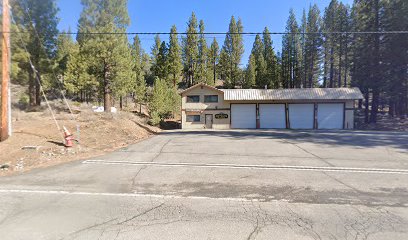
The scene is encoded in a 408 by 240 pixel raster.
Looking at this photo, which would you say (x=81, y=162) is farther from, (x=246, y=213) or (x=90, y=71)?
(x=90, y=71)

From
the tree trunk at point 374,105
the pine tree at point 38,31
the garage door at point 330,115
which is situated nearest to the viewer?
the pine tree at point 38,31

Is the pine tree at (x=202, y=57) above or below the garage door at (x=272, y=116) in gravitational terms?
above

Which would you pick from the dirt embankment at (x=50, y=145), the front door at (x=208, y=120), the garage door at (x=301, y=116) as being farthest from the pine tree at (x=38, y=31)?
the garage door at (x=301, y=116)

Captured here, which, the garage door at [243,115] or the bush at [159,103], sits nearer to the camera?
the garage door at [243,115]

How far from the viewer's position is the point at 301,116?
29688 millimetres

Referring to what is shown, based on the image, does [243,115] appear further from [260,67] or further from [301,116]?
[260,67]

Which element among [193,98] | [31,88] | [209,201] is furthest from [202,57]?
[209,201]

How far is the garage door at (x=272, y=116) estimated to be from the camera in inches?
1177

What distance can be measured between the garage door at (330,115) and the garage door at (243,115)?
26.3ft

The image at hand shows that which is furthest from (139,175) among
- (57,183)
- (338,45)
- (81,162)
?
(338,45)

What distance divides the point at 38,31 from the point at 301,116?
99.7 ft

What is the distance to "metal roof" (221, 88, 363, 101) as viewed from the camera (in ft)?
96.0

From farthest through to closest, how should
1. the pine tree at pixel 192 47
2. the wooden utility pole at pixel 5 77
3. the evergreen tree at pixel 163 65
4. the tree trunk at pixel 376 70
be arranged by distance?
1. the pine tree at pixel 192 47
2. the evergreen tree at pixel 163 65
3. the tree trunk at pixel 376 70
4. the wooden utility pole at pixel 5 77

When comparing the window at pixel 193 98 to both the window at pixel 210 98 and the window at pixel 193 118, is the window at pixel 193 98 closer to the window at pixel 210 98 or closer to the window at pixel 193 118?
the window at pixel 210 98
